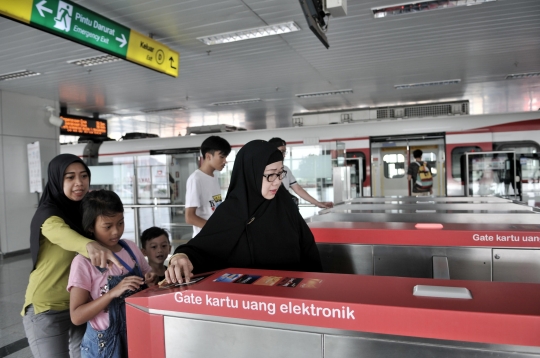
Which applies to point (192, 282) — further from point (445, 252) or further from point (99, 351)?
point (445, 252)

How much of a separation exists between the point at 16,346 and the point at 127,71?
5.49 metres

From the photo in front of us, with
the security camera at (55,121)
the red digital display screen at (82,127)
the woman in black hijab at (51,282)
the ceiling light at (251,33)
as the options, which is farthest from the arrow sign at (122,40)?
the red digital display screen at (82,127)

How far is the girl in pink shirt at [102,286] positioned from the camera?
183 cm

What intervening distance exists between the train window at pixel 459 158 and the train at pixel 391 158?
0.02 metres

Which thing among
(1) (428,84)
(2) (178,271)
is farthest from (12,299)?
(1) (428,84)

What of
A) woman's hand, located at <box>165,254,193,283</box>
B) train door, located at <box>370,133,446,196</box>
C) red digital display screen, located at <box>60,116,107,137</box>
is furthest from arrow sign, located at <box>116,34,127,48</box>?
train door, located at <box>370,133,446,196</box>

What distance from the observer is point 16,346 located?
3869 mm

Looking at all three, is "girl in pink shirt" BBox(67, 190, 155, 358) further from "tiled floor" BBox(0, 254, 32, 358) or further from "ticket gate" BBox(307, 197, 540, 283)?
"tiled floor" BBox(0, 254, 32, 358)

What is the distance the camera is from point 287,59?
24.7 ft

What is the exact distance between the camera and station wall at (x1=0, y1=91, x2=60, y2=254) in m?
8.67

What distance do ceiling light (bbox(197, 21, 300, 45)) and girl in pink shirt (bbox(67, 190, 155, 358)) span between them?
14.6 ft

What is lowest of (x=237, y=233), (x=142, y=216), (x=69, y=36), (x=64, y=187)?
(x=142, y=216)

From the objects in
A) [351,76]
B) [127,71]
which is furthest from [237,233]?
[351,76]

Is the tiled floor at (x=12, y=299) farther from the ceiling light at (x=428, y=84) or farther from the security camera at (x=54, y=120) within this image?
the ceiling light at (x=428, y=84)
